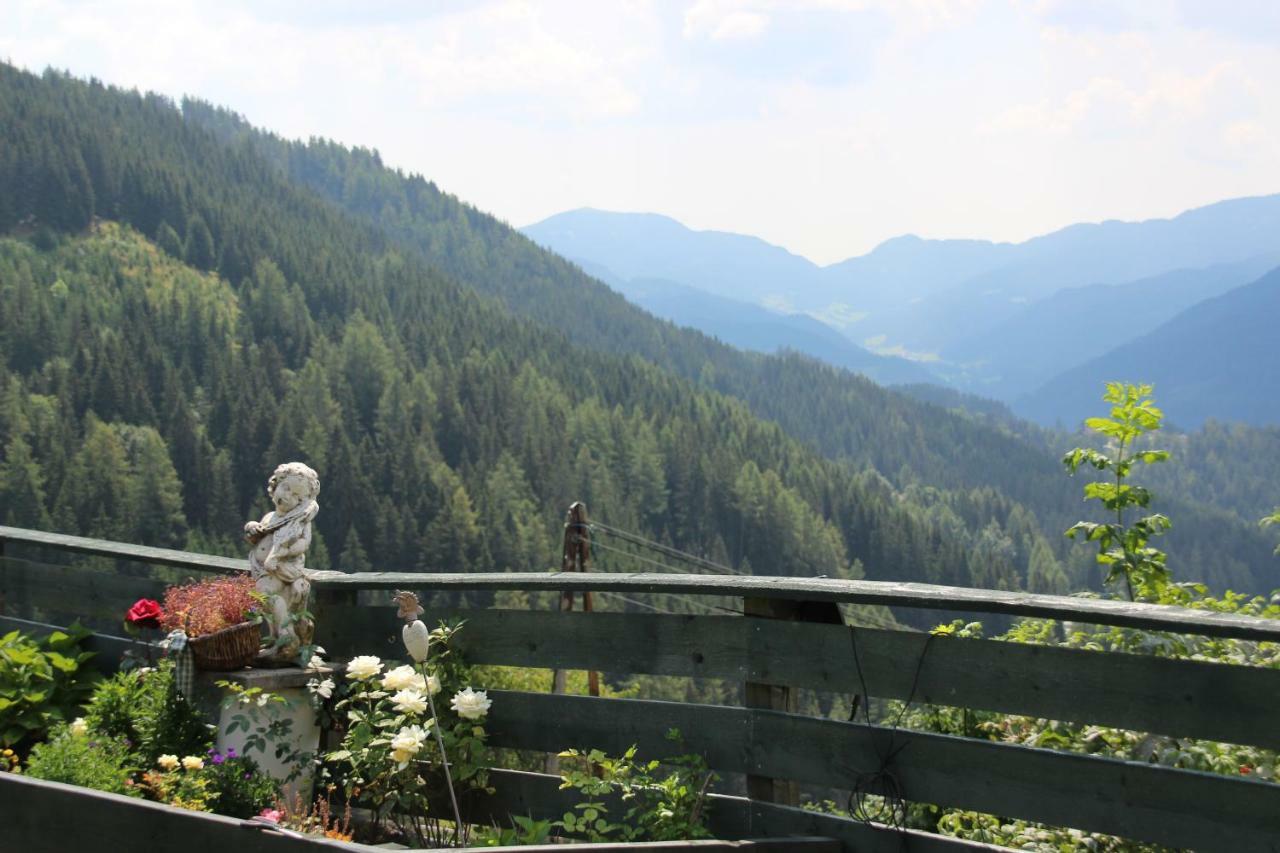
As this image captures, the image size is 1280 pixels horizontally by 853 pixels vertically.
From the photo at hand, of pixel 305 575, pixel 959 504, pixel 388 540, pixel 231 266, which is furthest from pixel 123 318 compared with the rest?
pixel 305 575

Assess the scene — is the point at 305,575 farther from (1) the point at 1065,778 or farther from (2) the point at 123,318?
(2) the point at 123,318

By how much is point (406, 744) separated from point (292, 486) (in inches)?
53.6

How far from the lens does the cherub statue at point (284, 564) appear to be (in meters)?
5.24

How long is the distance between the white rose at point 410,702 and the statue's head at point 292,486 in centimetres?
107

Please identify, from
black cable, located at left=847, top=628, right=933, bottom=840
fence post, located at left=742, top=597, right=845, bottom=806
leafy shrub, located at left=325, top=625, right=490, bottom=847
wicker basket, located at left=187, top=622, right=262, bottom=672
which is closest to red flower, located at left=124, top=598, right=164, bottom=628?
wicker basket, located at left=187, top=622, right=262, bottom=672

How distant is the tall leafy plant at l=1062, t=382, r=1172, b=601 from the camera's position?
5.63m

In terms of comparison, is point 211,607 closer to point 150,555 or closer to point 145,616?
point 145,616

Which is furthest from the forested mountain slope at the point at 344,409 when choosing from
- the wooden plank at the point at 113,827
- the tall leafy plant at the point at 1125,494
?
the wooden plank at the point at 113,827

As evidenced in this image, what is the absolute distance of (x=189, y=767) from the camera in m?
4.81

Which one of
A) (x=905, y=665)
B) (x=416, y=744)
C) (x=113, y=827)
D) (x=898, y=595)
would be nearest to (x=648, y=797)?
(x=416, y=744)

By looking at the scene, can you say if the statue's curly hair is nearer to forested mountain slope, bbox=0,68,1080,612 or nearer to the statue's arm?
the statue's arm

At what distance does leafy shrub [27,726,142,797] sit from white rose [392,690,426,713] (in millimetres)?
946

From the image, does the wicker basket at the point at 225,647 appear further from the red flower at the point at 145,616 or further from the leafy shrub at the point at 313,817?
the leafy shrub at the point at 313,817

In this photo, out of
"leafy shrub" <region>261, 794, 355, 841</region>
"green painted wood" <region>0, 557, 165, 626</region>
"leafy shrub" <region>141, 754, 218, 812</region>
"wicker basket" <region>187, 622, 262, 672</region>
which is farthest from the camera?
"green painted wood" <region>0, 557, 165, 626</region>
